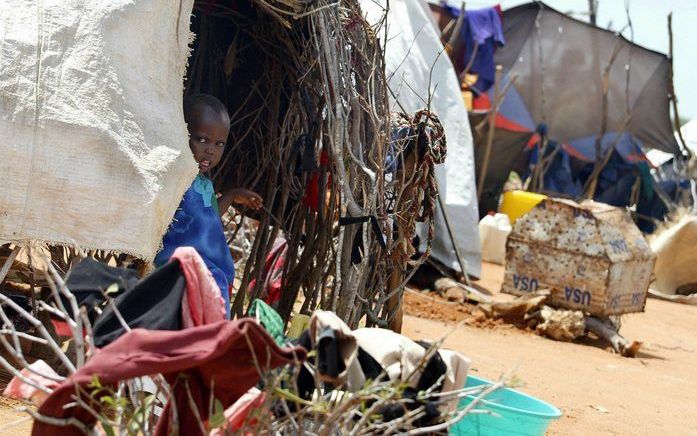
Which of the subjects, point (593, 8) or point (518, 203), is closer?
point (518, 203)

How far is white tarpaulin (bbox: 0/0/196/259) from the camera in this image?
11.0 feet

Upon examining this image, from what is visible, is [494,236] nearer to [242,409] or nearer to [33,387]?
[242,409]

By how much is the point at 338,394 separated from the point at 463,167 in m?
8.30

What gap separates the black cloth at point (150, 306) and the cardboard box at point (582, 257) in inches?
225

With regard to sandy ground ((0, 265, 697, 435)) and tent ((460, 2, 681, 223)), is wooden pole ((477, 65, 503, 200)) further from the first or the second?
sandy ground ((0, 265, 697, 435))

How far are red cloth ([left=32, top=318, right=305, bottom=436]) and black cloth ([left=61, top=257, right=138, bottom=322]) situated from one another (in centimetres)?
40

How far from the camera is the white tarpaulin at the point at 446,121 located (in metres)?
10.1

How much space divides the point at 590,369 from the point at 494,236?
241 inches

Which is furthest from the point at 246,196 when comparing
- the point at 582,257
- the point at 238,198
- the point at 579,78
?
the point at 579,78

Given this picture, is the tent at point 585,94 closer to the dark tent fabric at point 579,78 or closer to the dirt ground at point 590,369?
the dark tent fabric at point 579,78

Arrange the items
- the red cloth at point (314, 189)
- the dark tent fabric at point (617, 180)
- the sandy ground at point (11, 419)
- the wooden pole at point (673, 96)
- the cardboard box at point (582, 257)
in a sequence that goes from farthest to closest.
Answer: the dark tent fabric at point (617, 180)
the wooden pole at point (673, 96)
the cardboard box at point (582, 257)
the red cloth at point (314, 189)
the sandy ground at point (11, 419)

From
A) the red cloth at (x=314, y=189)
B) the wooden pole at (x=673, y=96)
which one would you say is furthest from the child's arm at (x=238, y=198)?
the wooden pole at (x=673, y=96)

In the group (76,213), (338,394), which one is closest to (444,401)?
(338,394)

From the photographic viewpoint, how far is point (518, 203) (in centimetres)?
1458
